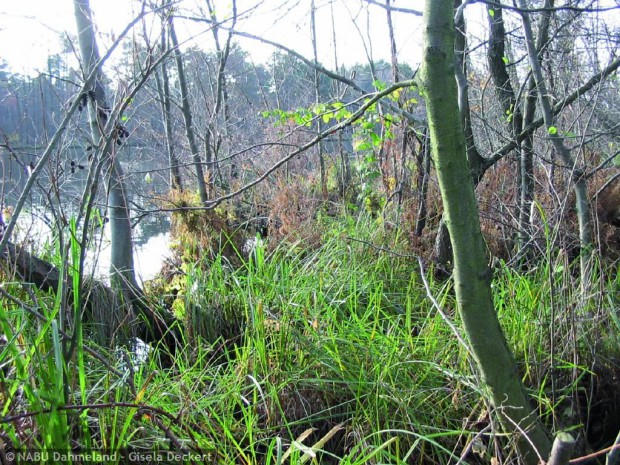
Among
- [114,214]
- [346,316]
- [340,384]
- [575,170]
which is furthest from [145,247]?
[575,170]

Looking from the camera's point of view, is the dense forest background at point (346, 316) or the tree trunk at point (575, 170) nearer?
the dense forest background at point (346, 316)

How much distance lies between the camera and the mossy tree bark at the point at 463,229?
149 cm

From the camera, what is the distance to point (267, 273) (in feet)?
11.2

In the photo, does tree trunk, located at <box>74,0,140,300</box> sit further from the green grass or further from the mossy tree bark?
the mossy tree bark

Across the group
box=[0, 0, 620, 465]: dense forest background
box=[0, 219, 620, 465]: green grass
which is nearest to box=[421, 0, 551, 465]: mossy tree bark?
box=[0, 0, 620, 465]: dense forest background

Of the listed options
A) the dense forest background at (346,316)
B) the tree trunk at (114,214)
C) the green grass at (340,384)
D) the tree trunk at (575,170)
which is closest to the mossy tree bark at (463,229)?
the dense forest background at (346,316)

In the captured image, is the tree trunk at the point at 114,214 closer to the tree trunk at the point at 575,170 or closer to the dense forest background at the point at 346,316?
the dense forest background at the point at 346,316

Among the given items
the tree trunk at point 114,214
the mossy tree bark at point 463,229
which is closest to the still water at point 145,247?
the tree trunk at point 114,214

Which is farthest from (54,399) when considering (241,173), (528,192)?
(241,173)

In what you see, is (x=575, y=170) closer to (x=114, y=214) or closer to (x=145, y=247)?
(x=114, y=214)

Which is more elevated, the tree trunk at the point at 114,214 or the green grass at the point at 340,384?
the tree trunk at the point at 114,214

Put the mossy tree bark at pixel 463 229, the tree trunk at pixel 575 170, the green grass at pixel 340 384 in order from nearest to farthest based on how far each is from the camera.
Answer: the mossy tree bark at pixel 463 229 → the green grass at pixel 340 384 → the tree trunk at pixel 575 170

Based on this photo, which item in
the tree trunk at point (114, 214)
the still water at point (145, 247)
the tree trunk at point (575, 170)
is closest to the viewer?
the tree trunk at point (575, 170)

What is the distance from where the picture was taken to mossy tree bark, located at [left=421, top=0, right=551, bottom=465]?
4.89 feet
